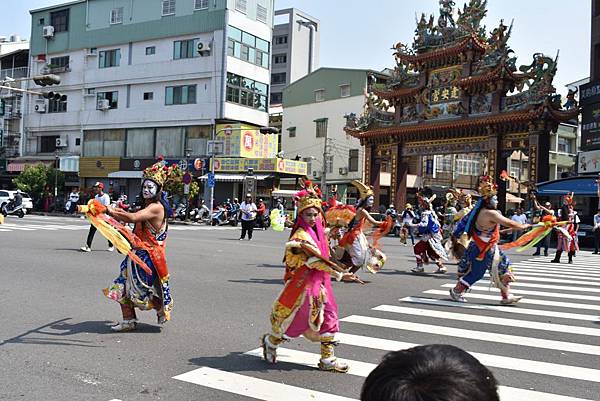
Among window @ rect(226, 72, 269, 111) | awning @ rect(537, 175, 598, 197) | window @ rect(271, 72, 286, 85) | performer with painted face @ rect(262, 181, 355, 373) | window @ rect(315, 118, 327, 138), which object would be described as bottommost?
performer with painted face @ rect(262, 181, 355, 373)

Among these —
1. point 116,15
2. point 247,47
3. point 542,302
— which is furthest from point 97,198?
point 116,15

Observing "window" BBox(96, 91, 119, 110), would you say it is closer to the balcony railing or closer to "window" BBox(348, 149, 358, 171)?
the balcony railing

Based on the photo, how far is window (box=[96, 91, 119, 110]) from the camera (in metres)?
45.5

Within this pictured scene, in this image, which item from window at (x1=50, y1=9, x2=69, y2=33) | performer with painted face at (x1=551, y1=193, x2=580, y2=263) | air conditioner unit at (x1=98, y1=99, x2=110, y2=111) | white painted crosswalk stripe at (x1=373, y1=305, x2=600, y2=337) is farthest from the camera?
window at (x1=50, y1=9, x2=69, y2=33)

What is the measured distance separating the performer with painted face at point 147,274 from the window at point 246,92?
34853mm

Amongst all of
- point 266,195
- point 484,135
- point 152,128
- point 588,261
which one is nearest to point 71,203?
point 152,128

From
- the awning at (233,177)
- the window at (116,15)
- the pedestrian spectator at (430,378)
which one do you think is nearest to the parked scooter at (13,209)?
the awning at (233,177)

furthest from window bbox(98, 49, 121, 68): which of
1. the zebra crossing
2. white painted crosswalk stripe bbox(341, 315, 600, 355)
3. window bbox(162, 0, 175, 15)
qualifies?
white painted crosswalk stripe bbox(341, 315, 600, 355)

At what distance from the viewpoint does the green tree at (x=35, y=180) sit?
1683 inches

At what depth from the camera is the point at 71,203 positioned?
126ft

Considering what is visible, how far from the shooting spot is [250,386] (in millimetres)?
4855

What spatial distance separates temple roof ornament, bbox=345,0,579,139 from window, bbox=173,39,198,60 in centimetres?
1316

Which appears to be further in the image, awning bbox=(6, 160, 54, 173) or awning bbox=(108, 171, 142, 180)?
awning bbox=(6, 160, 54, 173)

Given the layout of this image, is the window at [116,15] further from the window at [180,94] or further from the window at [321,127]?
the window at [321,127]
